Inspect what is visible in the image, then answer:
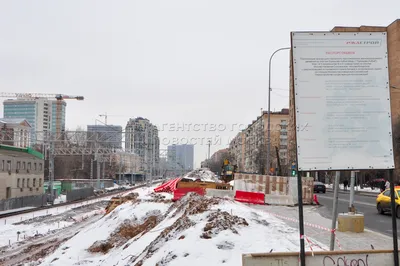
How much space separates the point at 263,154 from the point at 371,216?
52254 millimetres

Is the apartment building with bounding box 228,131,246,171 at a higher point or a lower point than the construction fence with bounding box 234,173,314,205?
higher

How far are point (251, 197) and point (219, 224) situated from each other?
16105 mm

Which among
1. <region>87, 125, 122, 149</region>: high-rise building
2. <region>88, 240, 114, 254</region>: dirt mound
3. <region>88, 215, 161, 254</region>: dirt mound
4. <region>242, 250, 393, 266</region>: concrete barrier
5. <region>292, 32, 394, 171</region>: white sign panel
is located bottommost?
<region>88, 240, 114, 254</region>: dirt mound

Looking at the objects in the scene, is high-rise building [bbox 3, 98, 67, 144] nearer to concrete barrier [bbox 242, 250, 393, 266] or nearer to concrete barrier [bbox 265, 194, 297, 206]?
concrete barrier [bbox 265, 194, 297, 206]

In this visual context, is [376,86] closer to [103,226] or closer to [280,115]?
[103,226]

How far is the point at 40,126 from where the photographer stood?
159 metres

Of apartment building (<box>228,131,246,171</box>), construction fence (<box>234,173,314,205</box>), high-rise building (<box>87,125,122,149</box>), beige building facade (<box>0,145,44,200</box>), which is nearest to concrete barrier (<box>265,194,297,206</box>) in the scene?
construction fence (<box>234,173,314,205</box>)

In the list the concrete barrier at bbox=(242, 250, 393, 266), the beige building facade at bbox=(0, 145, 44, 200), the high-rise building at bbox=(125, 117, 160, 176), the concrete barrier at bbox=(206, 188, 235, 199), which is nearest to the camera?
the concrete barrier at bbox=(242, 250, 393, 266)

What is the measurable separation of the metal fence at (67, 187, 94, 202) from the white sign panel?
49650mm

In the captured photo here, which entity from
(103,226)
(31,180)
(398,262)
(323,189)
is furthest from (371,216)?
(31,180)

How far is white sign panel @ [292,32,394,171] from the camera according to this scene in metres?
4.42

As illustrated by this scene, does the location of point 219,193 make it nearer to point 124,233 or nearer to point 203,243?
point 124,233

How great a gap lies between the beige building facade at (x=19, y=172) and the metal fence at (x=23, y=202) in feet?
18.1

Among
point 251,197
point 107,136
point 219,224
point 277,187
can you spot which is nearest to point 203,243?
point 219,224
